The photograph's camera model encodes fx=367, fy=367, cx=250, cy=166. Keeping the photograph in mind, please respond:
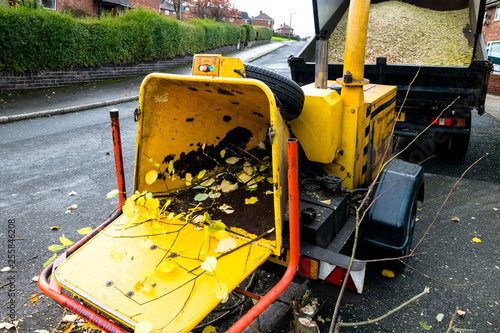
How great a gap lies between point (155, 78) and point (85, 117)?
26.6 feet

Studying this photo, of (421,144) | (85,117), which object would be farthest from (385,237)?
(85,117)

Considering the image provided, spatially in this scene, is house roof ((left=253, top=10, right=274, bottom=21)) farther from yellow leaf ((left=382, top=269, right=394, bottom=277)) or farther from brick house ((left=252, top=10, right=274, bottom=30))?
yellow leaf ((left=382, top=269, right=394, bottom=277))

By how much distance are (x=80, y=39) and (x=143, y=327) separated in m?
13.5

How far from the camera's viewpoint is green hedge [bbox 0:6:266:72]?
431 inches

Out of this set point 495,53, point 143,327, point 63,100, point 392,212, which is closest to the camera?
point 143,327

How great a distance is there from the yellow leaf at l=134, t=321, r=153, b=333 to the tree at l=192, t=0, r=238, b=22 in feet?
120

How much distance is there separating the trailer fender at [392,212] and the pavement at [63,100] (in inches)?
361

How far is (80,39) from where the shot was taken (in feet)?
42.5

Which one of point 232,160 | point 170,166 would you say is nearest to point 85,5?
point 232,160

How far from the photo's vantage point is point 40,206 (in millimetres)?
4723

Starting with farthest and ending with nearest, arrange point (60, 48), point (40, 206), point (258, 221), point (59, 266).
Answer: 1. point (60, 48)
2. point (40, 206)
3. point (258, 221)
4. point (59, 266)

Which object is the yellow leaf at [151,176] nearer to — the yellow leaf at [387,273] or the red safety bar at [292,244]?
the red safety bar at [292,244]

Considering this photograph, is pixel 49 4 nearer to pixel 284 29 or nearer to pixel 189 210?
pixel 189 210

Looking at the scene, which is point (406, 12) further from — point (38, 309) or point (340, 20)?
point (38, 309)
